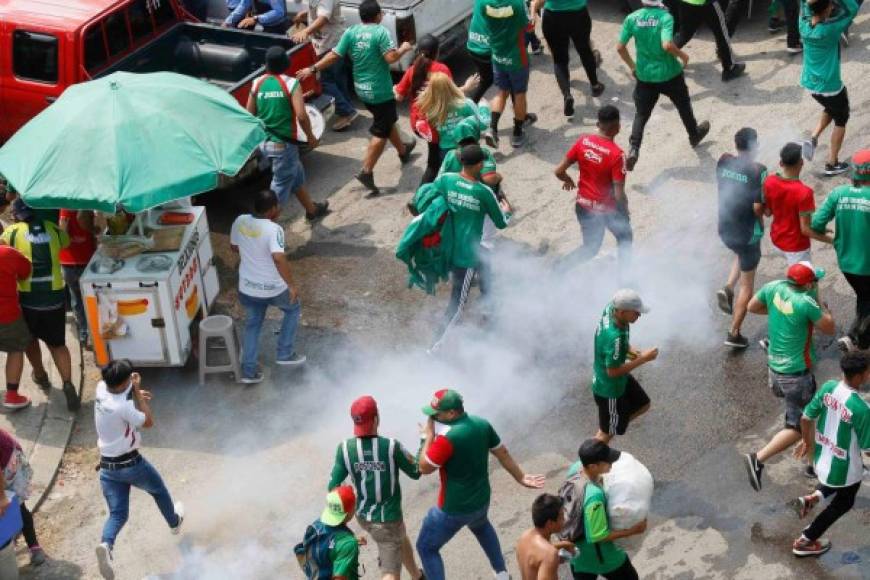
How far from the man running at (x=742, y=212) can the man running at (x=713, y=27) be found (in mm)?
3890

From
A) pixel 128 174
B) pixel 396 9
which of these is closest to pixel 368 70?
pixel 396 9

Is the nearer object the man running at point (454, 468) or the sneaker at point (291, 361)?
the man running at point (454, 468)

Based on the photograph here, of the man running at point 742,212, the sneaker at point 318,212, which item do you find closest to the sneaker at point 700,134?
the man running at point 742,212

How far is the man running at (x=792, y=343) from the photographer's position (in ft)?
29.0

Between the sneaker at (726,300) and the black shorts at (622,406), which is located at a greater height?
the black shorts at (622,406)

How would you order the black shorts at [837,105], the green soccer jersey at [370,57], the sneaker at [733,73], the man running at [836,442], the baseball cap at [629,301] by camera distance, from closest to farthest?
the man running at [836,442] < the baseball cap at [629,301] < the black shorts at [837,105] < the green soccer jersey at [370,57] < the sneaker at [733,73]

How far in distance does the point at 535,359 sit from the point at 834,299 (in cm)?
244

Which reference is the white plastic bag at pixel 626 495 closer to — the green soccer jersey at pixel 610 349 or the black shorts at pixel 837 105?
the green soccer jersey at pixel 610 349

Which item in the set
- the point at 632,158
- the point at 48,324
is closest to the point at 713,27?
the point at 632,158

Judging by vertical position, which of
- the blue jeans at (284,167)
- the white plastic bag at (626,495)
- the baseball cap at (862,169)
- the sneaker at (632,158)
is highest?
the baseball cap at (862,169)

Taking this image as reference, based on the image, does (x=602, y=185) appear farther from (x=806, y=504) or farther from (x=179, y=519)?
(x=179, y=519)

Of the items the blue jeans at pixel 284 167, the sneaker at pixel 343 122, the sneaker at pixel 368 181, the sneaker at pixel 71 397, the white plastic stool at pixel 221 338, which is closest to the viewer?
the sneaker at pixel 71 397

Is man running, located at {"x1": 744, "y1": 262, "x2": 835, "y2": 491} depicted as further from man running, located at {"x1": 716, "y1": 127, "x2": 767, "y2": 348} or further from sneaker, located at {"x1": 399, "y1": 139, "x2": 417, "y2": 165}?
sneaker, located at {"x1": 399, "y1": 139, "x2": 417, "y2": 165}

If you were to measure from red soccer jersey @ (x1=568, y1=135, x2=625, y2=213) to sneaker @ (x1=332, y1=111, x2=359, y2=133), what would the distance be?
429 centimetres
